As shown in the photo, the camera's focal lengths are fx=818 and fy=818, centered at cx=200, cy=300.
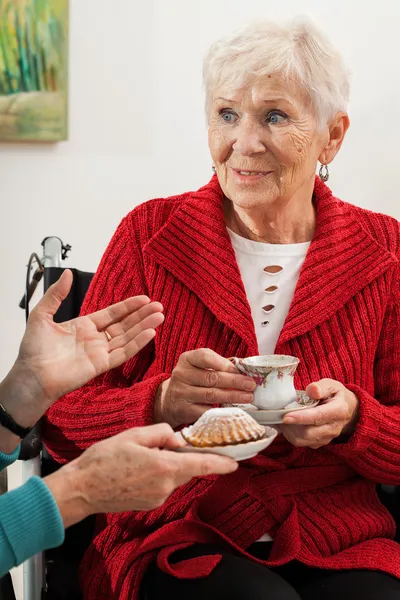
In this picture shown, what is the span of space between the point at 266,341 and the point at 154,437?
58 cm

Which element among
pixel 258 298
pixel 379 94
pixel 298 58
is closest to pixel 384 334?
pixel 258 298

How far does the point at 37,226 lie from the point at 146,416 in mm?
1200

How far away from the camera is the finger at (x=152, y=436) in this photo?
1.10 m

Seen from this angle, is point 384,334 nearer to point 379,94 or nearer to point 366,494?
point 366,494

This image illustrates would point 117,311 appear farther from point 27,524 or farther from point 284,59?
point 284,59

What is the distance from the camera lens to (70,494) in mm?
1071

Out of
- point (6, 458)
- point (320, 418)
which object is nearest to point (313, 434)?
point (320, 418)

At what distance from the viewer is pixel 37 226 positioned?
2523 millimetres

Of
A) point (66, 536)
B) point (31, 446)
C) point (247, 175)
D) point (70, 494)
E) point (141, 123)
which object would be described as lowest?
point (66, 536)

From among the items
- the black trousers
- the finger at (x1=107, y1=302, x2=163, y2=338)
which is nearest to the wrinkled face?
the finger at (x1=107, y1=302, x2=163, y2=338)

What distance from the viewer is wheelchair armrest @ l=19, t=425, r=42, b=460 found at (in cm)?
152

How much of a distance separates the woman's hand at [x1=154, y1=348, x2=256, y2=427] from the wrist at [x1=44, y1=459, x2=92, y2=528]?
0.37 m

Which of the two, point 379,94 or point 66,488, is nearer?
point 66,488

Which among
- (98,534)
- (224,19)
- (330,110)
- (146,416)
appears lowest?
(98,534)
